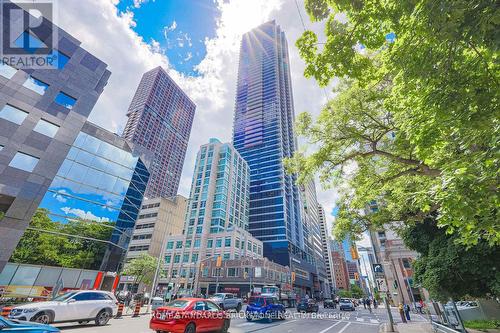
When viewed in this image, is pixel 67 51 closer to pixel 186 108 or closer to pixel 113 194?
pixel 113 194

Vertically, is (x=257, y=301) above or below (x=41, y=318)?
above

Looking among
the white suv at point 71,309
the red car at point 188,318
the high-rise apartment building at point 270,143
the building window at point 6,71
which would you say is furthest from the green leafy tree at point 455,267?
the high-rise apartment building at point 270,143

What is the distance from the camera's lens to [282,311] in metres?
18.1

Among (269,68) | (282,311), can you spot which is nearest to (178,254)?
(282,311)

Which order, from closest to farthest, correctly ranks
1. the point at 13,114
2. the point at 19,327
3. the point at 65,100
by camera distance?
the point at 19,327
the point at 13,114
the point at 65,100

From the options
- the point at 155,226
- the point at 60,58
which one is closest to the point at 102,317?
the point at 60,58

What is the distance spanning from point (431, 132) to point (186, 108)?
16121 cm

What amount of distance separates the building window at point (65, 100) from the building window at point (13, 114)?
138 inches

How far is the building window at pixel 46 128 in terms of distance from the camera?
74.0 feet

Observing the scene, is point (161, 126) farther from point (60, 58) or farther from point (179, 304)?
point (179, 304)

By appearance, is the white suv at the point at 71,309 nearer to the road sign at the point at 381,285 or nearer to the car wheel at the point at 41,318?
the car wheel at the point at 41,318

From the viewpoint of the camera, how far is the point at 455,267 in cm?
983

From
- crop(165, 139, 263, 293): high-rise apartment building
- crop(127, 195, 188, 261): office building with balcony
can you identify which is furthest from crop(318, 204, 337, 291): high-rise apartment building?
crop(127, 195, 188, 261): office building with balcony

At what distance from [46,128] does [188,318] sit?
84.4 feet
